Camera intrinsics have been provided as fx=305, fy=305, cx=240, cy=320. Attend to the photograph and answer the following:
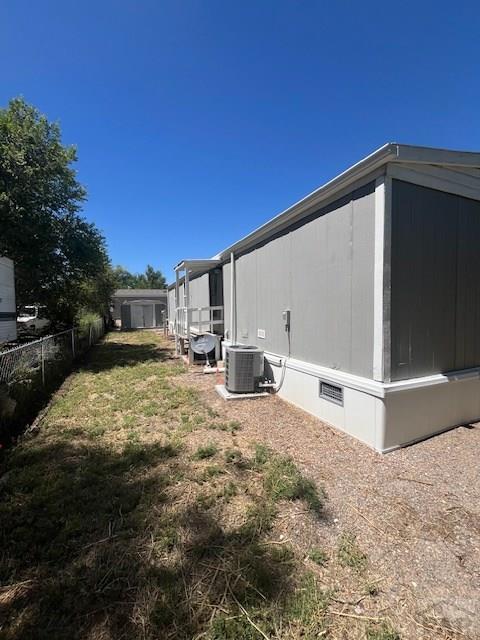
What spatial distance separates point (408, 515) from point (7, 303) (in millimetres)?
7685

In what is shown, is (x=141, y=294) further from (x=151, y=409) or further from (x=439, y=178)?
(x=439, y=178)

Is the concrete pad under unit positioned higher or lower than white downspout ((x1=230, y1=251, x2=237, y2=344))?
lower

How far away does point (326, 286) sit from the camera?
4.37 metres

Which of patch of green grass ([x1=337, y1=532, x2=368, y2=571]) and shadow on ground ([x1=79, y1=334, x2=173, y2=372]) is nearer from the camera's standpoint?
patch of green grass ([x1=337, y1=532, x2=368, y2=571])

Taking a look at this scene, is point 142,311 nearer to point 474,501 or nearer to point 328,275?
point 328,275

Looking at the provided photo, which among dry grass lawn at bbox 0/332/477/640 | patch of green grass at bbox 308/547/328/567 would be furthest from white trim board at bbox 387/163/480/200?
patch of green grass at bbox 308/547/328/567

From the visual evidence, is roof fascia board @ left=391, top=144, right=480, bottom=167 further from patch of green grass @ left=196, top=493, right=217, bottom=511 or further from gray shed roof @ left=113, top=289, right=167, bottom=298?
gray shed roof @ left=113, top=289, right=167, bottom=298

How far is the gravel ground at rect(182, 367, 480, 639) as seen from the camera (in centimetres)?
168

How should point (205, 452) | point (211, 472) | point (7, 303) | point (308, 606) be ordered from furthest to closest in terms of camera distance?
point (7, 303), point (205, 452), point (211, 472), point (308, 606)

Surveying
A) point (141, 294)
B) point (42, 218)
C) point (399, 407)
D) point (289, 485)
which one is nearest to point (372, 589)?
point (289, 485)

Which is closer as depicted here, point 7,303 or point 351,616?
point 351,616

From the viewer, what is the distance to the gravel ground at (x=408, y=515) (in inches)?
66.2

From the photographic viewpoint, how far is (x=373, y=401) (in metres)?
3.54

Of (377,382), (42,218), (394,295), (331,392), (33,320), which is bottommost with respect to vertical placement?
(331,392)
